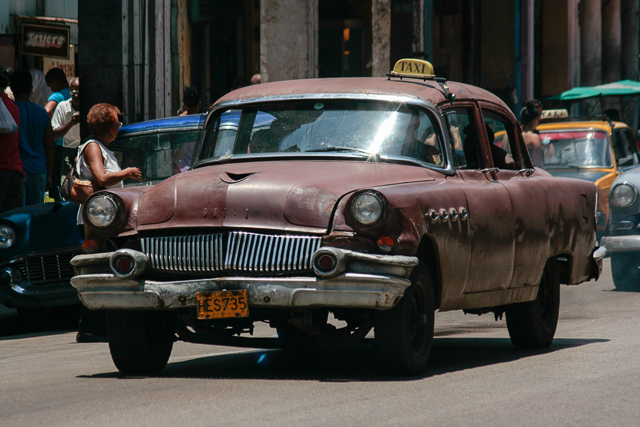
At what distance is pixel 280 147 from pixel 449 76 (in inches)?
896

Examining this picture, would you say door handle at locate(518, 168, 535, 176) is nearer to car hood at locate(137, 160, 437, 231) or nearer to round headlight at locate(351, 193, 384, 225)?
car hood at locate(137, 160, 437, 231)

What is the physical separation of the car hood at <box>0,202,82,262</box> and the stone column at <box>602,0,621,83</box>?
31622mm

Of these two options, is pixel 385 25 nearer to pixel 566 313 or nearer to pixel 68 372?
pixel 566 313

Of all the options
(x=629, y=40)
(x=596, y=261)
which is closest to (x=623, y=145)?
(x=596, y=261)

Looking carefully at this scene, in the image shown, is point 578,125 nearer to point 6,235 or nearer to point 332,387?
point 6,235

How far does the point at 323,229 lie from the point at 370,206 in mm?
269

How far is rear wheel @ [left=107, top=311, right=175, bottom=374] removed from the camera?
20.6ft

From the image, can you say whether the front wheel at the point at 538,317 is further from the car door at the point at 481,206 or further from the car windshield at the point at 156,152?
the car windshield at the point at 156,152

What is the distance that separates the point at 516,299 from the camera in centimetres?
729

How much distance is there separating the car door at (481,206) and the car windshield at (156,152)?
2.82 m

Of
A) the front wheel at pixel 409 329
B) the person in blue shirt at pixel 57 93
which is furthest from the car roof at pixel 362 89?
the person in blue shirt at pixel 57 93

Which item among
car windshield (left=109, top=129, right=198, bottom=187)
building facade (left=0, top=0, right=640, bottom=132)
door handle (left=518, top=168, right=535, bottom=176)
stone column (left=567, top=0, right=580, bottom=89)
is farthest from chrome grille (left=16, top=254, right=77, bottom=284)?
stone column (left=567, top=0, right=580, bottom=89)

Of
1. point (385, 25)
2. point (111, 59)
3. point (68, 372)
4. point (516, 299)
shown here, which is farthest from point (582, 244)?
point (385, 25)

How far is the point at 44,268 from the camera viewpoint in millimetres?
9172
